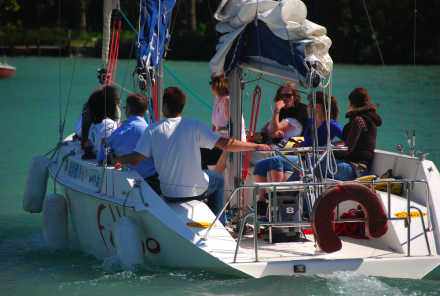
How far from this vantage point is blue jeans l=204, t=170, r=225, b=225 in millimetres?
5969

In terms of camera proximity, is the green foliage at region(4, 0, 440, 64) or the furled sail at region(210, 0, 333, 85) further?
the green foliage at region(4, 0, 440, 64)

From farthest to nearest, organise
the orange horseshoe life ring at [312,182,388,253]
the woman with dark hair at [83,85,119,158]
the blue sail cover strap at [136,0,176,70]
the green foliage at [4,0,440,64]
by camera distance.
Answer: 1. the green foliage at [4,0,440,64]
2. the blue sail cover strap at [136,0,176,70]
3. the woman with dark hair at [83,85,119,158]
4. the orange horseshoe life ring at [312,182,388,253]

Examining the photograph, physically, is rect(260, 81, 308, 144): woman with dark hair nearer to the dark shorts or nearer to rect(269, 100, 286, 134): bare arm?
rect(269, 100, 286, 134): bare arm

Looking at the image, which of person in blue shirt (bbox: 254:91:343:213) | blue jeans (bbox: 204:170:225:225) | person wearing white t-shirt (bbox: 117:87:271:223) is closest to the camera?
person wearing white t-shirt (bbox: 117:87:271:223)

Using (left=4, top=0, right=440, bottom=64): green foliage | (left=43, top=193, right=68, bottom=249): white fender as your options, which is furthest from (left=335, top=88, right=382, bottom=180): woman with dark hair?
(left=4, top=0, right=440, bottom=64): green foliage

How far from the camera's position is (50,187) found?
11430mm

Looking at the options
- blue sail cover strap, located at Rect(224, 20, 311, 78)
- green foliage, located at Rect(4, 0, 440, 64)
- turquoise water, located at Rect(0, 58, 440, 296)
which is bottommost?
turquoise water, located at Rect(0, 58, 440, 296)

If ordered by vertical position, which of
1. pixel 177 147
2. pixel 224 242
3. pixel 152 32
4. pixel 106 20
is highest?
pixel 106 20

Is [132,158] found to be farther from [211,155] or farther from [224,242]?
[211,155]

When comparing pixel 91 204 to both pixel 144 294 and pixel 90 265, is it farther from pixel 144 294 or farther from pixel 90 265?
pixel 144 294

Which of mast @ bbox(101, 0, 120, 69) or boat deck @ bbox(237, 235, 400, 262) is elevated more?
mast @ bbox(101, 0, 120, 69)

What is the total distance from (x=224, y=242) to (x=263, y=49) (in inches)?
66.1

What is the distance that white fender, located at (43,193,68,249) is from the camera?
7.07m

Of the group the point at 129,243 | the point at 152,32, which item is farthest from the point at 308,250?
the point at 152,32
